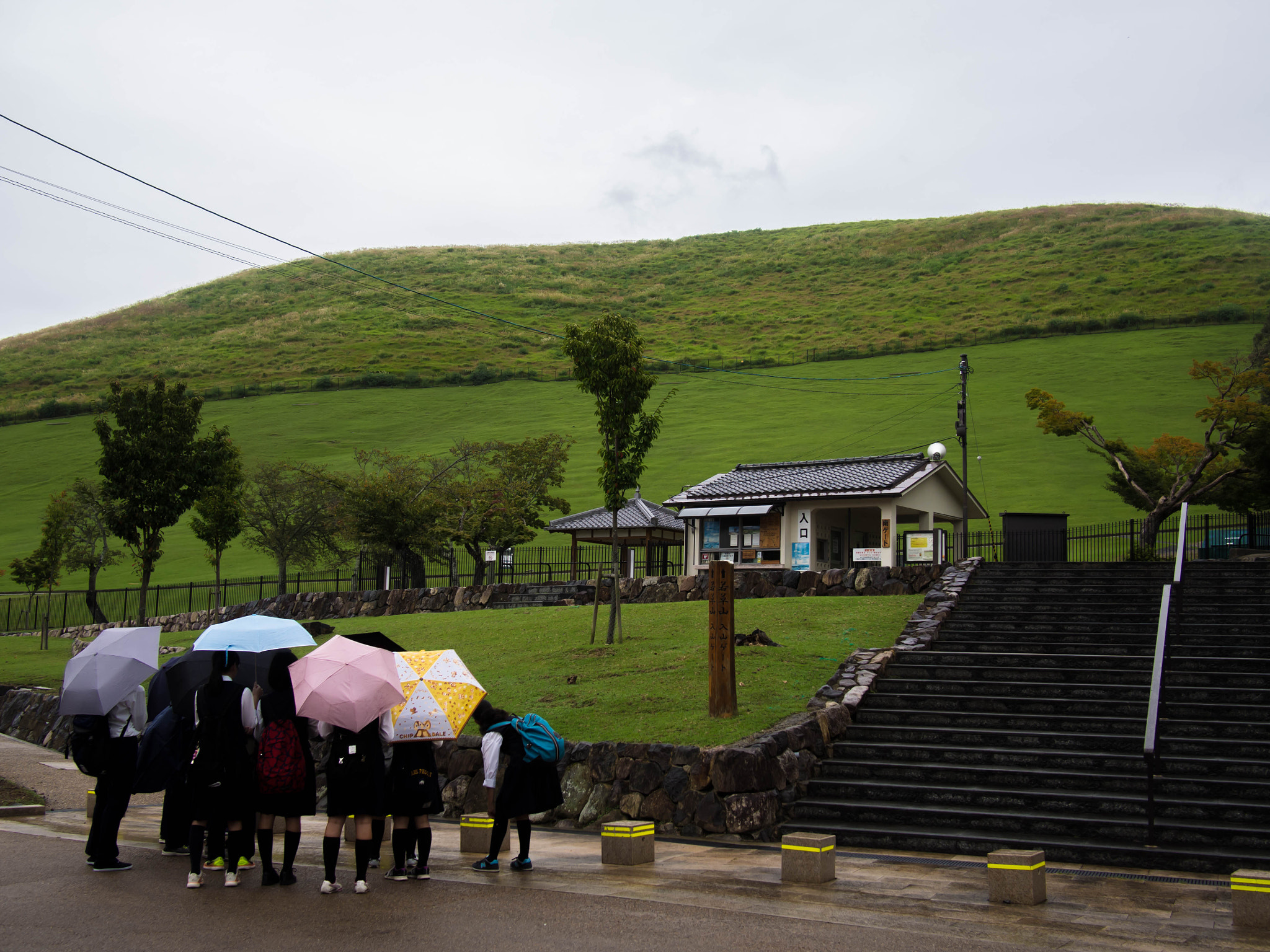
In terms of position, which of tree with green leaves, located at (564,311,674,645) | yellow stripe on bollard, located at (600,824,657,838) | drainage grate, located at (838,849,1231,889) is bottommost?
drainage grate, located at (838,849,1231,889)

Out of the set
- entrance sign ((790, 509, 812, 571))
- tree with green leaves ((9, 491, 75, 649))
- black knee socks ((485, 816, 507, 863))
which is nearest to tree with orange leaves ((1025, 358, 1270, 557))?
entrance sign ((790, 509, 812, 571))

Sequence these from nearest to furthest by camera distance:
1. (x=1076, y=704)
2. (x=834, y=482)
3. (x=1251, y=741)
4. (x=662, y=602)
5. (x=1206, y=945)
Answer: (x=1206, y=945) → (x=1251, y=741) → (x=1076, y=704) → (x=662, y=602) → (x=834, y=482)

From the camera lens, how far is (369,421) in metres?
65.4

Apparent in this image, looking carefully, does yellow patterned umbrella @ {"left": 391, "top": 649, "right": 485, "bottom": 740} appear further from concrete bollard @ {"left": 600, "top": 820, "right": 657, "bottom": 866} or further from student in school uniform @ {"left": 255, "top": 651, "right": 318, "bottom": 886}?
concrete bollard @ {"left": 600, "top": 820, "right": 657, "bottom": 866}

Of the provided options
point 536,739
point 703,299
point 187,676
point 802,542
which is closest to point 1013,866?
point 536,739

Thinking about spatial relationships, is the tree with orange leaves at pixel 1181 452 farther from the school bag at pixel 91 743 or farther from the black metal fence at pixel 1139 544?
the school bag at pixel 91 743

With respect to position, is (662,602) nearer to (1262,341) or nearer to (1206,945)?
(1206,945)

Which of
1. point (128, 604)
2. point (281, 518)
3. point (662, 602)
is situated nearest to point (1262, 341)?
point (662, 602)

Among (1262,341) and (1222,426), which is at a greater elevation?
(1262,341)

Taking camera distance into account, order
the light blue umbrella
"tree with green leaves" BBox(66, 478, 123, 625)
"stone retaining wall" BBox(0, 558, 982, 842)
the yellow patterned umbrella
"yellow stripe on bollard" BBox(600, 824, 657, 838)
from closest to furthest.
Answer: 1. the light blue umbrella
2. the yellow patterned umbrella
3. "yellow stripe on bollard" BBox(600, 824, 657, 838)
4. "stone retaining wall" BBox(0, 558, 982, 842)
5. "tree with green leaves" BBox(66, 478, 123, 625)

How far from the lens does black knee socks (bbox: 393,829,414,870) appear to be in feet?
26.5

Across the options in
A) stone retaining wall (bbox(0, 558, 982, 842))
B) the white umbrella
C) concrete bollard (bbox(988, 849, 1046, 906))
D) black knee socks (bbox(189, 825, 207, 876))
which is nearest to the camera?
concrete bollard (bbox(988, 849, 1046, 906))

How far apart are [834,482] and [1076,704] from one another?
14.4m

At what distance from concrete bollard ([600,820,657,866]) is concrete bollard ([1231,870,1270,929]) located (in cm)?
468
